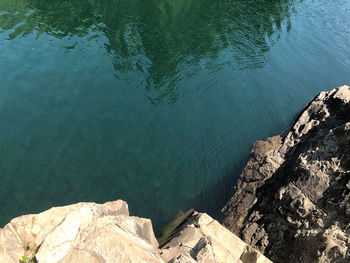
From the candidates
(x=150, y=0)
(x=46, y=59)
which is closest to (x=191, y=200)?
(x=46, y=59)

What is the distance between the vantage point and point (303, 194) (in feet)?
56.9

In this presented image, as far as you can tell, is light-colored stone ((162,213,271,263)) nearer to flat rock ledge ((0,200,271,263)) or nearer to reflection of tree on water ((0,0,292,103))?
flat rock ledge ((0,200,271,263))

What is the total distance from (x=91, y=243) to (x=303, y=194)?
1278cm

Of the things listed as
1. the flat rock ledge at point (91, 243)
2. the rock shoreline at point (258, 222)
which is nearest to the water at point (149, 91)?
the rock shoreline at point (258, 222)

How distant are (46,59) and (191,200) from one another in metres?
22.9

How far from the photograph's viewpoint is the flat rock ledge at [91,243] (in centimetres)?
1159

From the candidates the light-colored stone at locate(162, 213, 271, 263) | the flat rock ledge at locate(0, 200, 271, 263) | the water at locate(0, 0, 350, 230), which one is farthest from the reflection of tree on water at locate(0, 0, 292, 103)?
the flat rock ledge at locate(0, 200, 271, 263)

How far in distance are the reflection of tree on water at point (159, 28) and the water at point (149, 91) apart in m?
0.18

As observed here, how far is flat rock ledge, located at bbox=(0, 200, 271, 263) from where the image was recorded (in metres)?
11.6

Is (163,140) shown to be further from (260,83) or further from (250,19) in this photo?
(250,19)

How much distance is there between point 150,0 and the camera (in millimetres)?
45844

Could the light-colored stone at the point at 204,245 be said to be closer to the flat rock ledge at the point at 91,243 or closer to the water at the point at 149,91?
the flat rock ledge at the point at 91,243

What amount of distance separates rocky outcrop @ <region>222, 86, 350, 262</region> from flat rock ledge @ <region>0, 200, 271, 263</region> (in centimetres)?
286

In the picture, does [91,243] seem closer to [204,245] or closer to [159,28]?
[204,245]
